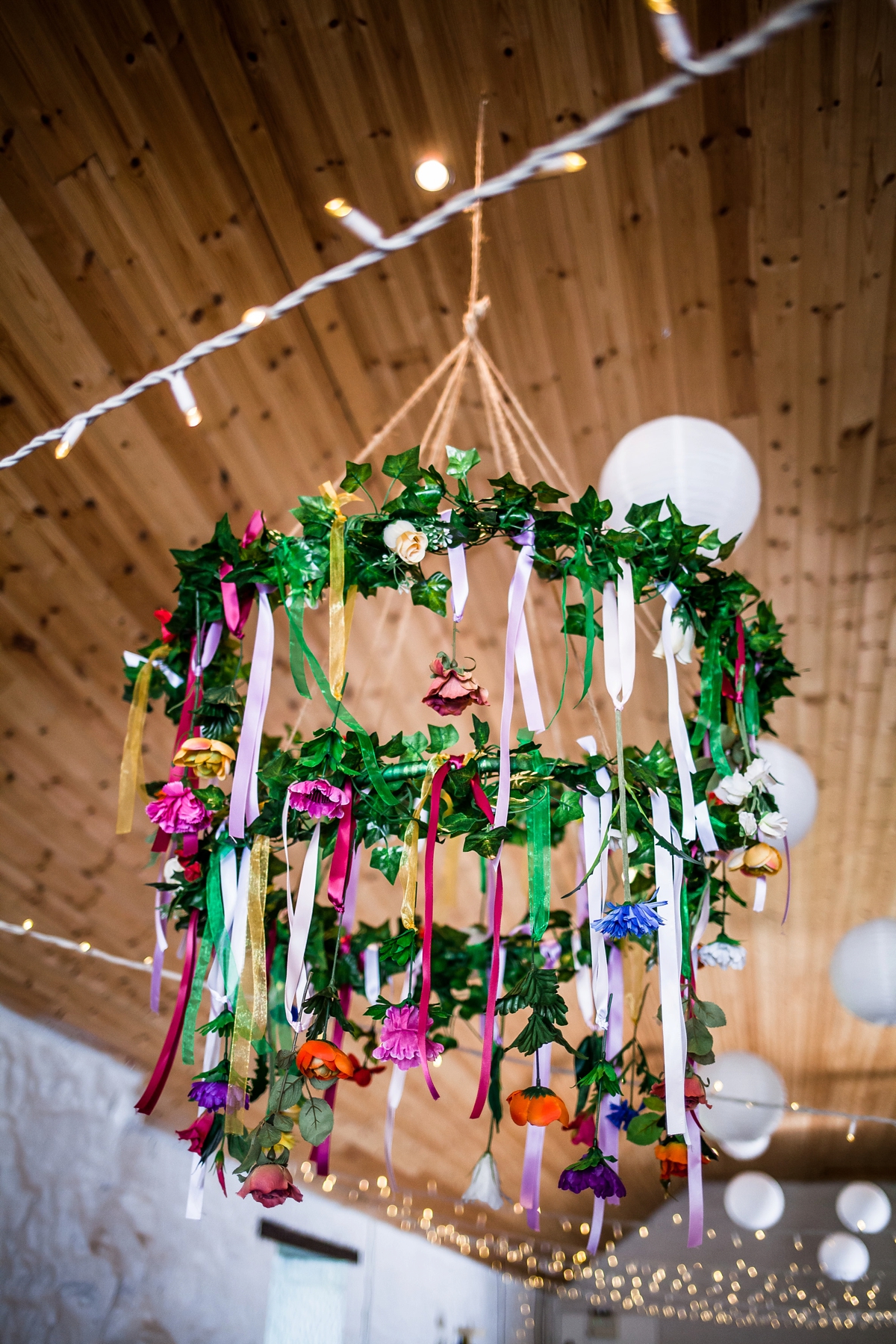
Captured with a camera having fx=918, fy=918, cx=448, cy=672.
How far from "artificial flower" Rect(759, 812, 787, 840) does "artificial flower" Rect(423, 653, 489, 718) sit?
0.42 m

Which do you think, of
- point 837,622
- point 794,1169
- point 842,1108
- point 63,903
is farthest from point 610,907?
point 794,1169

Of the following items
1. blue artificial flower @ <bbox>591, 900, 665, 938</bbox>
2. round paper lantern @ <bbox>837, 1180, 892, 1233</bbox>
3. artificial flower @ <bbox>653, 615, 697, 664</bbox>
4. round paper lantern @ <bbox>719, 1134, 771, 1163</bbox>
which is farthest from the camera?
round paper lantern @ <bbox>837, 1180, 892, 1233</bbox>

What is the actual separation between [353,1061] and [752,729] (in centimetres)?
75

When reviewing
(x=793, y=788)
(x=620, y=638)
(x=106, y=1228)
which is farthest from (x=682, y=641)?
(x=106, y=1228)

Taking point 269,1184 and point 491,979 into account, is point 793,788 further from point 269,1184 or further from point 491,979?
point 269,1184

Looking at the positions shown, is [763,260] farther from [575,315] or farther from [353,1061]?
[353,1061]

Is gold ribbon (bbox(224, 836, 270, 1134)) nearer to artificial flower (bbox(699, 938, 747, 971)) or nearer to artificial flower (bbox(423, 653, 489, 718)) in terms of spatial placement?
artificial flower (bbox(423, 653, 489, 718))

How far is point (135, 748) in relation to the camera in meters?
1.43

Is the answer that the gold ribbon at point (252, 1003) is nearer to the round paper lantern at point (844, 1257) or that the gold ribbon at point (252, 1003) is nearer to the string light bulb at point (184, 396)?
the string light bulb at point (184, 396)

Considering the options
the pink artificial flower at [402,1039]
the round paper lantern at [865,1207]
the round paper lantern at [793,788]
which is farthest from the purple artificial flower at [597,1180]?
the round paper lantern at [865,1207]

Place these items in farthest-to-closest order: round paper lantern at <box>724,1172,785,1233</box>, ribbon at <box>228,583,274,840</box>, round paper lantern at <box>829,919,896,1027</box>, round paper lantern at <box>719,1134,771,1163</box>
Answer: round paper lantern at <box>724,1172,785,1233</box> → round paper lantern at <box>719,1134,771,1163</box> → round paper lantern at <box>829,919,896,1027</box> → ribbon at <box>228,583,274,840</box>

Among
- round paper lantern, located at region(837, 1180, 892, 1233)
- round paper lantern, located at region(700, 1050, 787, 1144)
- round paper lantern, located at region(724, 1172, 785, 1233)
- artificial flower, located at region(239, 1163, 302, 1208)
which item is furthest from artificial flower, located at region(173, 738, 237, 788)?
round paper lantern, located at region(837, 1180, 892, 1233)

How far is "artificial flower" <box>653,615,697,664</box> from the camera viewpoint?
52.7 inches

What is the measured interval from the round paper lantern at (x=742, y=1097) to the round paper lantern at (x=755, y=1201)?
→ 202cm
